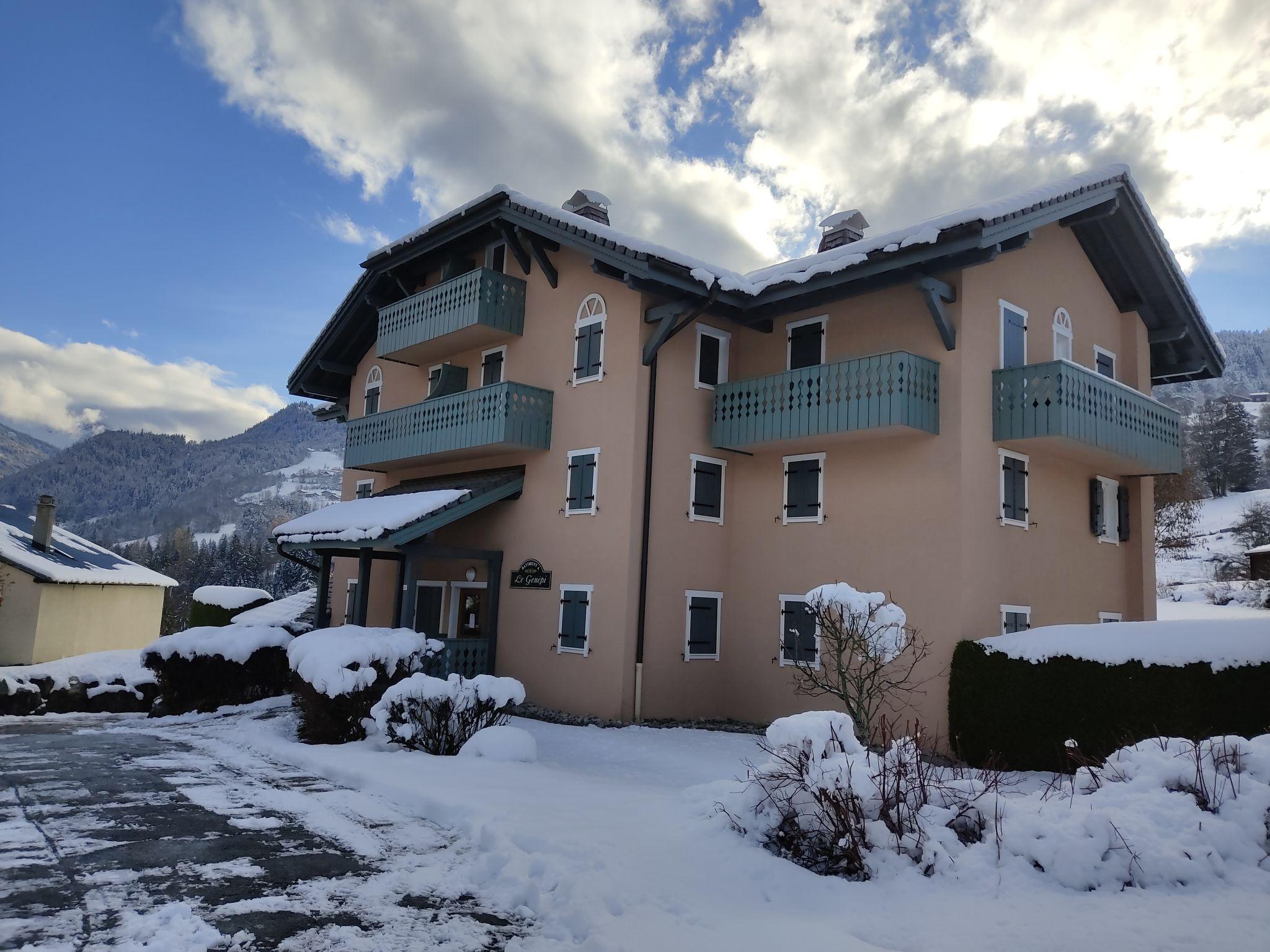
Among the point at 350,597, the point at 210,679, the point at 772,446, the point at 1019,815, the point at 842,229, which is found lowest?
the point at 210,679

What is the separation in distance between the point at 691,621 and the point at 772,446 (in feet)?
12.4

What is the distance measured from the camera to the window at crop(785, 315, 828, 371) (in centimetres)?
1700

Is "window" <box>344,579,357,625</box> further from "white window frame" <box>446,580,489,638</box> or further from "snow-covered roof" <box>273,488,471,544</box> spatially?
"white window frame" <box>446,580,489,638</box>

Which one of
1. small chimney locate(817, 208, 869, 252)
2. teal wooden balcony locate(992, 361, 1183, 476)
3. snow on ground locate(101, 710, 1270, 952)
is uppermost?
small chimney locate(817, 208, 869, 252)

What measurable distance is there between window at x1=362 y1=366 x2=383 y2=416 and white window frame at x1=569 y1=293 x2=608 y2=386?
9385 millimetres

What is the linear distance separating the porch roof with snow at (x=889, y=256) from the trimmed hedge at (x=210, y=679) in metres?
10.1

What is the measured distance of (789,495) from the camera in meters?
16.9

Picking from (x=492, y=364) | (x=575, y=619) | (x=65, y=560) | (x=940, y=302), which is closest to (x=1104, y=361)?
(x=940, y=302)

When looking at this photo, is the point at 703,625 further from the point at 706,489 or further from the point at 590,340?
the point at 590,340

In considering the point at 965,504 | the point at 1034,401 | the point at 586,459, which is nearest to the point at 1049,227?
the point at 1034,401

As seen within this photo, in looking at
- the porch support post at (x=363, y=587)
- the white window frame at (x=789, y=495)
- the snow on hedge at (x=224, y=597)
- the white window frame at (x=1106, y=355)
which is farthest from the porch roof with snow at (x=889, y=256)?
the snow on hedge at (x=224, y=597)

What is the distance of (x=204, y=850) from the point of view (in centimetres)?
638

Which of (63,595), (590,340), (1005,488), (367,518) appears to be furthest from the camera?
(63,595)

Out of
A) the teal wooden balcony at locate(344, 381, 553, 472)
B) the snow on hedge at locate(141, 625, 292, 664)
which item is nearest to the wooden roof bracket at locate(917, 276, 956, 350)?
the teal wooden balcony at locate(344, 381, 553, 472)
